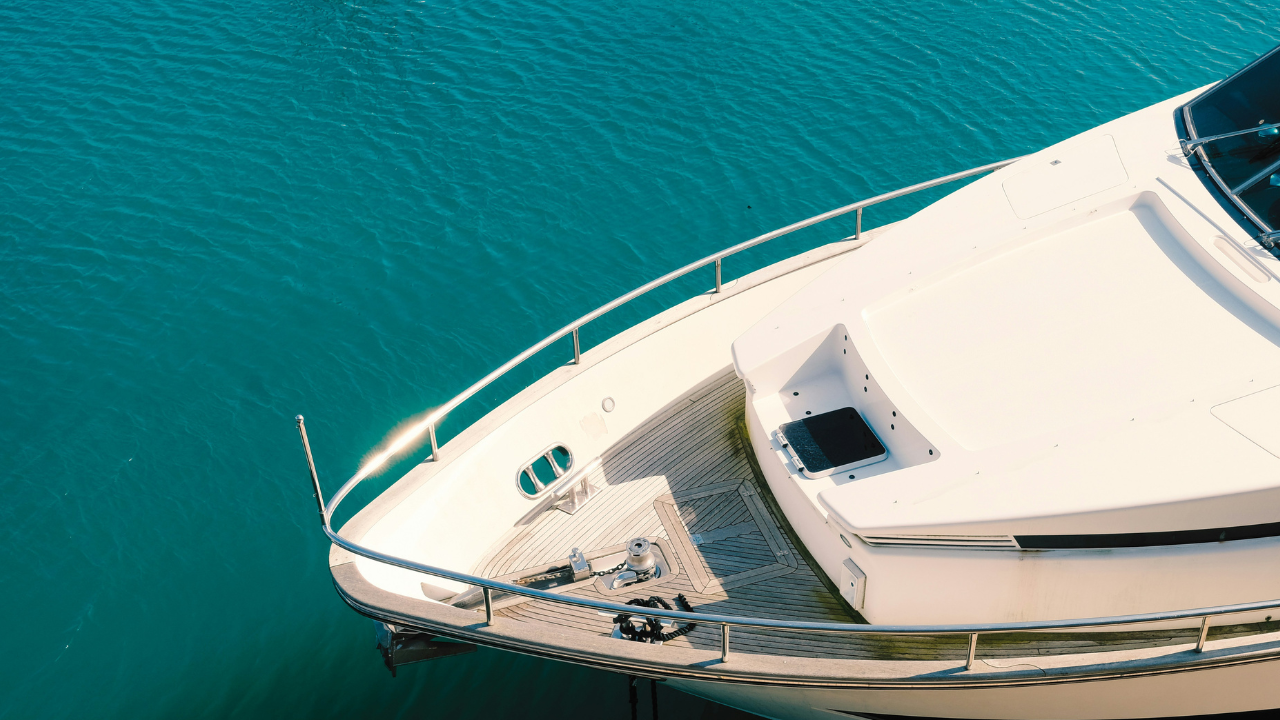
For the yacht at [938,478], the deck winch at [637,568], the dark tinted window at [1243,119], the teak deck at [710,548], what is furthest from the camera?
the dark tinted window at [1243,119]

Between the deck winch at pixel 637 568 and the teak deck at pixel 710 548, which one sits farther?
the deck winch at pixel 637 568

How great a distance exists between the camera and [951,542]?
5910 mm

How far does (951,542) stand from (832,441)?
3.86 ft

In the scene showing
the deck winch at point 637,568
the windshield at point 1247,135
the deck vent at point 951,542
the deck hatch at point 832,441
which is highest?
the windshield at point 1247,135

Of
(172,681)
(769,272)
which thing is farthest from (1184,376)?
(172,681)

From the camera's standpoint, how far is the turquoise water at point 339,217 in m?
9.27

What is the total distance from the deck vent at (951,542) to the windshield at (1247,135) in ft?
10.1

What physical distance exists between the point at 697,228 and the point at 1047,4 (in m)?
9.52

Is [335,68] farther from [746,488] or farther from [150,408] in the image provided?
[746,488]

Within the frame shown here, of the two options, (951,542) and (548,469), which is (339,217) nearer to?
(548,469)

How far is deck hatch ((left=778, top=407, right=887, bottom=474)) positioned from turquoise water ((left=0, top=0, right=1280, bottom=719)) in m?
2.42

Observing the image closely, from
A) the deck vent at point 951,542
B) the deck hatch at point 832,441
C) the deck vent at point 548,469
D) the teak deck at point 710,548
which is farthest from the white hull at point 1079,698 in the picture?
the deck vent at point 548,469

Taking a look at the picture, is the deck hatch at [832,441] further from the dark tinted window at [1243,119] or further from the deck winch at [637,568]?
the dark tinted window at [1243,119]

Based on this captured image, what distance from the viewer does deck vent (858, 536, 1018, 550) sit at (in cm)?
585
